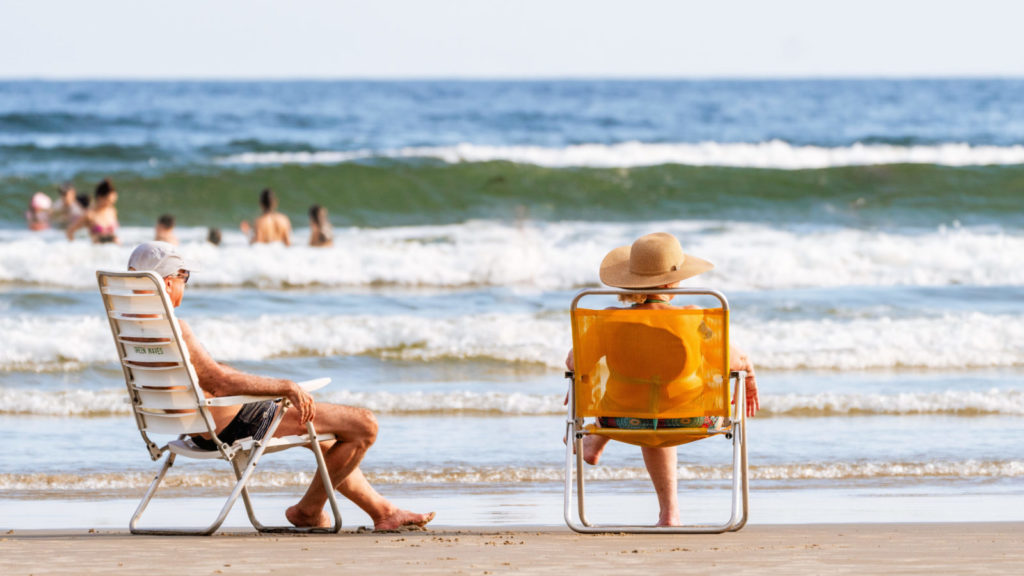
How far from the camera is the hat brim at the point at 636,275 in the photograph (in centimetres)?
449

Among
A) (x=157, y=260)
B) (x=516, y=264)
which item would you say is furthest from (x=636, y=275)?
(x=516, y=264)

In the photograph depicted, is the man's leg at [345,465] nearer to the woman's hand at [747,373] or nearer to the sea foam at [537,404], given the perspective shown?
the woman's hand at [747,373]

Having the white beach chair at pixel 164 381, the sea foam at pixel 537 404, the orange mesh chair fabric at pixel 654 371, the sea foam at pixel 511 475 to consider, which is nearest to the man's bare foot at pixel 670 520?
the orange mesh chair fabric at pixel 654 371

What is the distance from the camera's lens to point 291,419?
179 inches

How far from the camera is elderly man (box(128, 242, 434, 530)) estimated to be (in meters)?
4.39

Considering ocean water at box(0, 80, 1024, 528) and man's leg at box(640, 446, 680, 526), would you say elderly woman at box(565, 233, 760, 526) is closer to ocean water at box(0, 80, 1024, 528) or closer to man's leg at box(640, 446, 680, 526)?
man's leg at box(640, 446, 680, 526)

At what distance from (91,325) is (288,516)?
5.37m

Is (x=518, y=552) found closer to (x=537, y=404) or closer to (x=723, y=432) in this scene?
(x=723, y=432)

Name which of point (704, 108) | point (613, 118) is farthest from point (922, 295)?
point (704, 108)

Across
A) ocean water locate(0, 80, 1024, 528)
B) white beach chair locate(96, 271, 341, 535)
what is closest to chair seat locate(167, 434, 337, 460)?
white beach chair locate(96, 271, 341, 535)

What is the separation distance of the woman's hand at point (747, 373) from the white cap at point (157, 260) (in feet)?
6.15

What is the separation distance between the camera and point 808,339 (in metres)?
9.74

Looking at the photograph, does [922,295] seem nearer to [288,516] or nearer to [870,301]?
[870,301]

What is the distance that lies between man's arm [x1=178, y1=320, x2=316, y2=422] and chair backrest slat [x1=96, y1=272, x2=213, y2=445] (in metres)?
0.06
